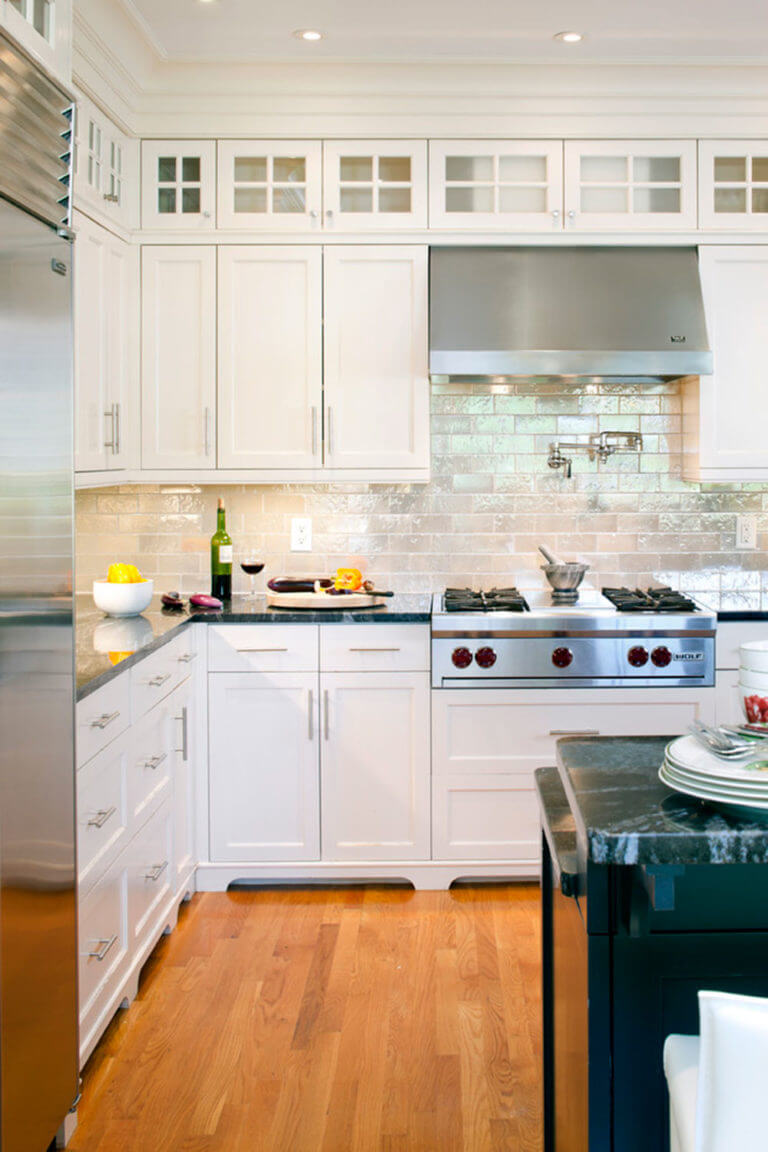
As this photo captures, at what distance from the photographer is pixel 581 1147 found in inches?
62.9

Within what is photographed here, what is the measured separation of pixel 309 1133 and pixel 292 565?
2.34 metres

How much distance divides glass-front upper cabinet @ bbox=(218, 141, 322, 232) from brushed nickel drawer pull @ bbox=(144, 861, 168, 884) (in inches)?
88.0

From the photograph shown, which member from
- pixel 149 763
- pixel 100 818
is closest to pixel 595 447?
pixel 149 763

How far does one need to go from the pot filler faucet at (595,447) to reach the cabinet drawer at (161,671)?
62.8 inches

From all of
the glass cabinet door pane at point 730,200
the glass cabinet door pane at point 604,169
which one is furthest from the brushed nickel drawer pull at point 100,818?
the glass cabinet door pane at point 730,200

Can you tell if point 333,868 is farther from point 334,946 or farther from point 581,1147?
point 581,1147

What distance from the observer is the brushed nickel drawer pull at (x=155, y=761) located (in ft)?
10.2

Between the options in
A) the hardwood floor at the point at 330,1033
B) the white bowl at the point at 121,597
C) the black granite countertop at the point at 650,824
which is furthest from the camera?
the white bowl at the point at 121,597

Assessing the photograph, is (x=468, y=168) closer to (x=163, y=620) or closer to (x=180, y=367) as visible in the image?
(x=180, y=367)

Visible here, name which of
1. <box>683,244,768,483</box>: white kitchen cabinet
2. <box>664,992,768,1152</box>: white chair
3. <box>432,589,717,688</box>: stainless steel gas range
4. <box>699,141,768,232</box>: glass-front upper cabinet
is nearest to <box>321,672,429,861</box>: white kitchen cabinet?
<box>432,589,717,688</box>: stainless steel gas range

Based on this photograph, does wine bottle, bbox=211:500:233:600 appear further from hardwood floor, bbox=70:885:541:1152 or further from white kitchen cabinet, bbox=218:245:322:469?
hardwood floor, bbox=70:885:541:1152

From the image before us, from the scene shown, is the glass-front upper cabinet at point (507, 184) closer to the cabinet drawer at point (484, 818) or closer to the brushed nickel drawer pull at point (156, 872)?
the cabinet drawer at point (484, 818)

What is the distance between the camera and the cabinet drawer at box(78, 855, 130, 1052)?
2.49 m

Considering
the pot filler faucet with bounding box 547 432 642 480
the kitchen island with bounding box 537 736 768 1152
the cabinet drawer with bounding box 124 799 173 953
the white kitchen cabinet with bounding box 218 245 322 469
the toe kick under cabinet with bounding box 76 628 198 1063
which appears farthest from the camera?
the pot filler faucet with bounding box 547 432 642 480
